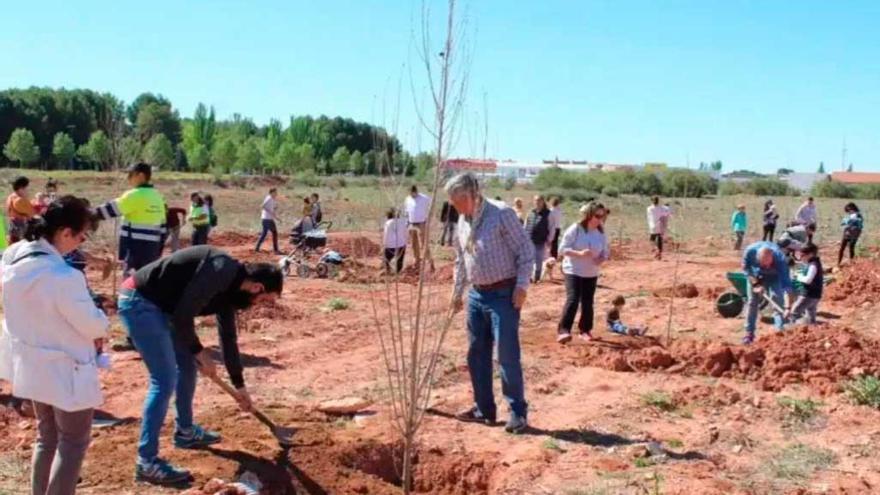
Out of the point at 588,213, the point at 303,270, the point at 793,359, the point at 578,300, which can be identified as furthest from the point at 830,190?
the point at 793,359

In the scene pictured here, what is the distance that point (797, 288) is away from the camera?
36.7 feet

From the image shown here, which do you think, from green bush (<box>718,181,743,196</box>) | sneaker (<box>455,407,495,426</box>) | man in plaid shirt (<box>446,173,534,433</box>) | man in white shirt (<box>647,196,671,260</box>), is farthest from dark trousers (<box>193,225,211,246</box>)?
green bush (<box>718,181,743,196</box>)

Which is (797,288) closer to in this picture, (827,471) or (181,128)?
(827,471)

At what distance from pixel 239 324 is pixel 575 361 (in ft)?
12.2

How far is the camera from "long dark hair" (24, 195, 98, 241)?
3.71 meters

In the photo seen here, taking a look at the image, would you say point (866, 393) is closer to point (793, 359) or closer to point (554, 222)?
point (793, 359)

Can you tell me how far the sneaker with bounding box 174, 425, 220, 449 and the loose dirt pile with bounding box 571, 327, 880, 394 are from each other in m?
4.06

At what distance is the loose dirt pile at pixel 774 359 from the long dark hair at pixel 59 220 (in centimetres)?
550

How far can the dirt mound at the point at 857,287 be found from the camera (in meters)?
13.1

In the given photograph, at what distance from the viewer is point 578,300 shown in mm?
9406

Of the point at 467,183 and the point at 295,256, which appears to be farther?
the point at 295,256

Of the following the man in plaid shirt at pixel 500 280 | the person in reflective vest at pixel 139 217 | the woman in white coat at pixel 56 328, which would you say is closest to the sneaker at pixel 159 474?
the woman in white coat at pixel 56 328

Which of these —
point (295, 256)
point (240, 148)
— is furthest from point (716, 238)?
point (240, 148)

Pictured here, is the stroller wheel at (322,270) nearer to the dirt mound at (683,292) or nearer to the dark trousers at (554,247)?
the dark trousers at (554,247)
